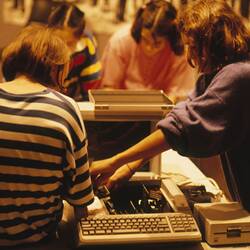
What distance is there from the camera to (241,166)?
1424 mm

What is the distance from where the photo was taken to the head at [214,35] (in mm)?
1375

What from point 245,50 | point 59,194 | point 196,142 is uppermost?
point 245,50

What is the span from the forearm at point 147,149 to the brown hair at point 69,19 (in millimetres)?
1206

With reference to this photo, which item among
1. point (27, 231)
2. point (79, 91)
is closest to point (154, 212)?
point (27, 231)

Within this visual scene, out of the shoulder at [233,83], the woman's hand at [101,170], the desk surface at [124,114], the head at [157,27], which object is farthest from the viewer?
the head at [157,27]

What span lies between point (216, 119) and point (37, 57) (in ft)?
1.59

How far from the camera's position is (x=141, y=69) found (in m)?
2.76

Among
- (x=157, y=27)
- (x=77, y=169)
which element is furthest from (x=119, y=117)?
(x=157, y=27)

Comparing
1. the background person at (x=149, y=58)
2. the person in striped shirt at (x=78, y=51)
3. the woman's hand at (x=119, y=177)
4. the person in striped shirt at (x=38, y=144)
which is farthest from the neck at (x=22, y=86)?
the background person at (x=149, y=58)

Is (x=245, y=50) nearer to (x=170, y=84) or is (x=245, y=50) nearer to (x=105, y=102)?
(x=105, y=102)

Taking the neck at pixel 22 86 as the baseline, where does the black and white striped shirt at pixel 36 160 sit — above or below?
below

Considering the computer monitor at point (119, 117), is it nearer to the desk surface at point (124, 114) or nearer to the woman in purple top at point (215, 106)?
the desk surface at point (124, 114)

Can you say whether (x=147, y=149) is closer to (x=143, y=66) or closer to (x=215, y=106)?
(x=215, y=106)

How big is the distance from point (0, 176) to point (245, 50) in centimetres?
73
